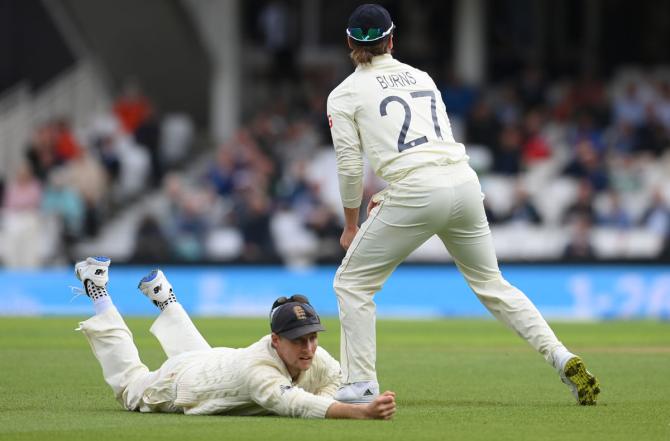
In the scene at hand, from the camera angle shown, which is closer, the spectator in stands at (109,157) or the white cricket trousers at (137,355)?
the white cricket trousers at (137,355)

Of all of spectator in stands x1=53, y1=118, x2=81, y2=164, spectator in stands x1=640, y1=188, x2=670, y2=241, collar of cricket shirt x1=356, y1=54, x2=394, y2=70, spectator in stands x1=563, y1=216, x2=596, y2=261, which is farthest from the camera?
spectator in stands x1=53, y1=118, x2=81, y2=164

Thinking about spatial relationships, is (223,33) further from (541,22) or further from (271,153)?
(541,22)

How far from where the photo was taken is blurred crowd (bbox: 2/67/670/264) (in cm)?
2125

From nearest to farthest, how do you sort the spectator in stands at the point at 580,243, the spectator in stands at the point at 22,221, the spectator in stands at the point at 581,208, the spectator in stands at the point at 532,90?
the spectator in stands at the point at 580,243, the spectator in stands at the point at 581,208, the spectator in stands at the point at 22,221, the spectator in stands at the point at 532,90

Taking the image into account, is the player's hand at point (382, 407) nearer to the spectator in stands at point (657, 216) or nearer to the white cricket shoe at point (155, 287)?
the white cricket shoe at point (155, 287)

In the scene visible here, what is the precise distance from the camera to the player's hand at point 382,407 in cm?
721

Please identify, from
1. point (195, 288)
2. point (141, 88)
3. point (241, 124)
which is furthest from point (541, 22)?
point (195, 288)

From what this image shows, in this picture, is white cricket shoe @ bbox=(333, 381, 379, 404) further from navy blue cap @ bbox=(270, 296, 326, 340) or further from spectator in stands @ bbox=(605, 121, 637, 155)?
spectator in stands @ bbox=(605, 121, 637, 155)

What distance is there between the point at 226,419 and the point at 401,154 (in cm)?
182

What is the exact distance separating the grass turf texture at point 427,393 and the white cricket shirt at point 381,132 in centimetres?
141

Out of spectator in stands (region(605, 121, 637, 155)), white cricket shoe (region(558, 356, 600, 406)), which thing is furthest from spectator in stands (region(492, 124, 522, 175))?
white cricket shoe (region(558, 356, 600, 406))

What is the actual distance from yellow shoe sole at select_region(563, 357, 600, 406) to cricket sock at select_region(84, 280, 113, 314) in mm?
2786

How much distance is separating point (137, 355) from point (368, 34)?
2.34 metres

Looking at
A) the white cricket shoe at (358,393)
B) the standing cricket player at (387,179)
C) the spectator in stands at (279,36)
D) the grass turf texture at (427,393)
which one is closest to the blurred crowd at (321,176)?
the spectator in stands at (279,36)
